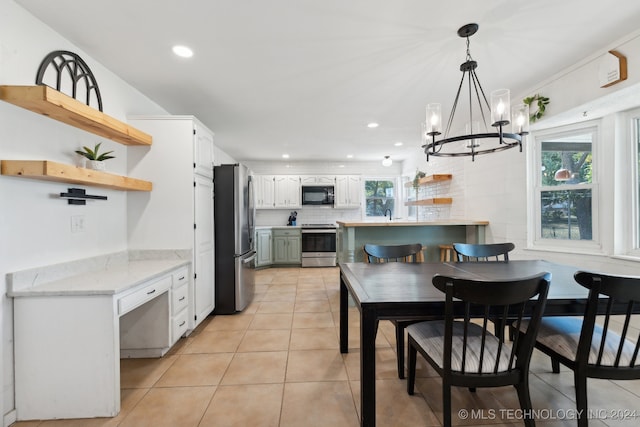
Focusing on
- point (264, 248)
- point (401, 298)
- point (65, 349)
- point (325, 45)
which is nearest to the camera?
point (401, 298)

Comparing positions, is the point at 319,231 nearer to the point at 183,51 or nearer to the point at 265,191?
the point at 265,191

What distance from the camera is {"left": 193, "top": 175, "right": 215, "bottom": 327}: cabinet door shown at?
2736 millimetres

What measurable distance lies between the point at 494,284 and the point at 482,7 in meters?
1.65

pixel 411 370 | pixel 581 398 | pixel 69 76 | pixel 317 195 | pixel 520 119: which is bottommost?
pixel 411 370

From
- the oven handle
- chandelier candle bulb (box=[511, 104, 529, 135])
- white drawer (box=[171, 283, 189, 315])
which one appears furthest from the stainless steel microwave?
chandelier candle bulb (box=[511, 104, 529, 135])

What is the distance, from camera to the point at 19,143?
1.63m

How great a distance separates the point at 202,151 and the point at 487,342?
9.46 ft

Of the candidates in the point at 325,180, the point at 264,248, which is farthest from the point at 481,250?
the point at 264,248

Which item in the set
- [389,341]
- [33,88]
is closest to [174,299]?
[33,88]

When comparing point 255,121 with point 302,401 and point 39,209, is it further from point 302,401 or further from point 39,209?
point 302,401

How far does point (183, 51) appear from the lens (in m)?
2.11

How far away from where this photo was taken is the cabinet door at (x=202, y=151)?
106 inches

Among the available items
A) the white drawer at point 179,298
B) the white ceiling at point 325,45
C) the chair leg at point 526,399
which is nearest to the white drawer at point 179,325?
the white drawer at point 179,298

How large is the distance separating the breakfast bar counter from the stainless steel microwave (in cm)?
256
